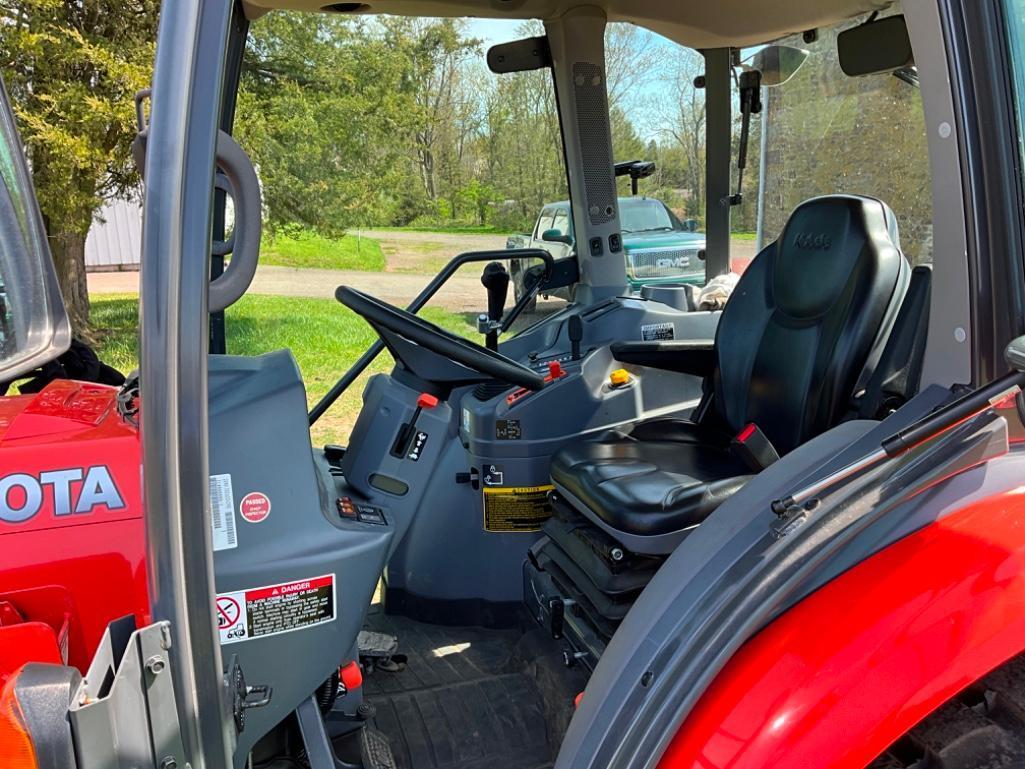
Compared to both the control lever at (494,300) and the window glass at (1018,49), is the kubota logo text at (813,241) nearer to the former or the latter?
the control lever at (494,300)

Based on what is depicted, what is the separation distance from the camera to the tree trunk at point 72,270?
593 centimetres

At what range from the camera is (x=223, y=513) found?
130 centimetres

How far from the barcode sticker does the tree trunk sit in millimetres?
5077

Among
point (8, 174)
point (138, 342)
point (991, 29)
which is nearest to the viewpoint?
point (138, 342)

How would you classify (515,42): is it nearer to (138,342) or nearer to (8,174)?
(8,174)

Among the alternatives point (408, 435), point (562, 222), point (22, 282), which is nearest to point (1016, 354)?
point (22, 282)

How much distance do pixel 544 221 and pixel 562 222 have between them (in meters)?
0.20

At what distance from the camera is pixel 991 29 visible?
39.1 inches

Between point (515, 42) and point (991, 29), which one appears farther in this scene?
point (515, 42)

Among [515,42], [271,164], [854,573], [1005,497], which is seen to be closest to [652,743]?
[854,573]

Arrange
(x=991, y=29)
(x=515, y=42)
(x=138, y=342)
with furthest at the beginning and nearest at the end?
(x=515, y=42)
(x=991, y=29)
(x=138, y=342)

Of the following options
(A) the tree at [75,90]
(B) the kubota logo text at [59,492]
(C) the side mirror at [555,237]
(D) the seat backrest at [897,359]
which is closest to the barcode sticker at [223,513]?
(B) the kubota logo text at [59,492]

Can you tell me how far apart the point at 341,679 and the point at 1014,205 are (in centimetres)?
129

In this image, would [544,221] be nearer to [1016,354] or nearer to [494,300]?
[494,300]
